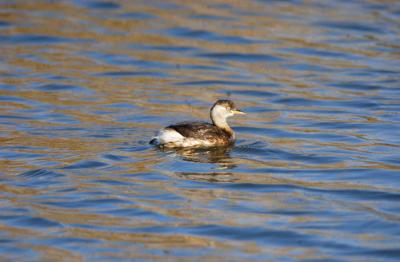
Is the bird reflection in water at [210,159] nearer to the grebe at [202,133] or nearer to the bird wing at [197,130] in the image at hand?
the grebe at [202,133]

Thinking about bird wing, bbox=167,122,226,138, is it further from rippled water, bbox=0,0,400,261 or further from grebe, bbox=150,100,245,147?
rippled water, bbox=0,0,400,261

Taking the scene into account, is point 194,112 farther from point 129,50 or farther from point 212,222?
point 212,222

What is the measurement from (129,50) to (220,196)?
892 centimetres

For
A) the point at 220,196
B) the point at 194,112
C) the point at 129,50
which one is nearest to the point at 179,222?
the point at 220,196

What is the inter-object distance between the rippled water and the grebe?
0.16 meters

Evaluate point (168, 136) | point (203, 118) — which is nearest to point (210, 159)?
point (168, 136)

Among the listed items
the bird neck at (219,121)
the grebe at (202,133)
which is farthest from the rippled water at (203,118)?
the bird neck at (219,121)

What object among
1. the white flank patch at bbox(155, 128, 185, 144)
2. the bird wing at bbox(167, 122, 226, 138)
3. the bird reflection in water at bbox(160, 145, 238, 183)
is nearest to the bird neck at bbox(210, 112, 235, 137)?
the bird wing at bbox(167, 122, 226, 138)

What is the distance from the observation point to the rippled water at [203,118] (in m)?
8.99

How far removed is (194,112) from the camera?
14.8 meters

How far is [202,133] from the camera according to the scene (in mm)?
12367

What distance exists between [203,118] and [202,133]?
2.20 meters

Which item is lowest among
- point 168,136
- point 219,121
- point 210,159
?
point 210,159

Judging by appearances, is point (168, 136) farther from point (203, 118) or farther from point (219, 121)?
point (203, 118)
